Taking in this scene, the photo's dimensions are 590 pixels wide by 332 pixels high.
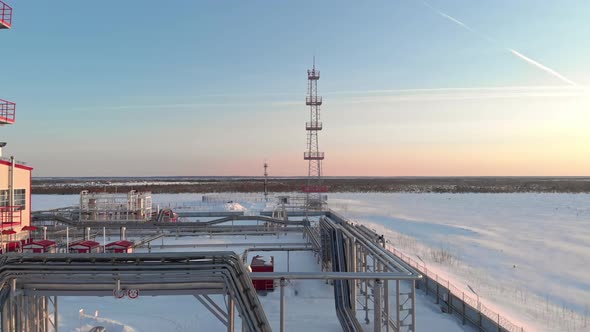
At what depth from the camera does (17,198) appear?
2012cm

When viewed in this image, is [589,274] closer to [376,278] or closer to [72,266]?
[376,278]

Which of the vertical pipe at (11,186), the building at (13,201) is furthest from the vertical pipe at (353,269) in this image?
the vertical pipe at (11,186)

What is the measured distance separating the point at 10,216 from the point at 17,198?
1.32 meters

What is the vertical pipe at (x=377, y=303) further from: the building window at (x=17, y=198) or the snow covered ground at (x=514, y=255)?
the building window at (x=17, y=198)

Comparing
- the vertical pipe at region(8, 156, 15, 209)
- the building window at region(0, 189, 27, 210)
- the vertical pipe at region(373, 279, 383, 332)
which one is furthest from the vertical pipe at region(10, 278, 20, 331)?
the vertical pipe at region(8, 156, 15, 209)

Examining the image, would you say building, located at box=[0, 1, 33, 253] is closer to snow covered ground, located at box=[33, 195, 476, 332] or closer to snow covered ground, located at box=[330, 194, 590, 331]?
snow covered ground, located at box=[33, 195, 476, 332]

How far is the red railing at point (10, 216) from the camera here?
18.7 m

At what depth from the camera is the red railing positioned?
18688 mm

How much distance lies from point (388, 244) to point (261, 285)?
13.3 metres

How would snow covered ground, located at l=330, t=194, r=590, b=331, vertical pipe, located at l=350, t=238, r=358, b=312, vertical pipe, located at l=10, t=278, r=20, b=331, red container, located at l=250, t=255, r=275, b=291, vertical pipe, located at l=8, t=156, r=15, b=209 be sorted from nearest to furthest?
1. vertical pipe, located at l=10, t=278, r=20, b=331
2. vertical pipe, located at l=350, t=238, r=358, b=312
3. snow covered ground, located at l=330, t=194, r=590, b=331
4. red container, located at l=250, t=255, r=275, b=291
5. vertical pipe, located at l=8, t=156, r=15, b=209

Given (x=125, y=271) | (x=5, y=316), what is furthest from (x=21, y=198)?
(x=125, y=271)

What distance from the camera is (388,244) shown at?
26375mm

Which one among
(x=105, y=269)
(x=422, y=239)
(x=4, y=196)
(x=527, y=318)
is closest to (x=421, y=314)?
(x=527, y=318)

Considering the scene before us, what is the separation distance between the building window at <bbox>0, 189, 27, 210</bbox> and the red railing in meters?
0.32
